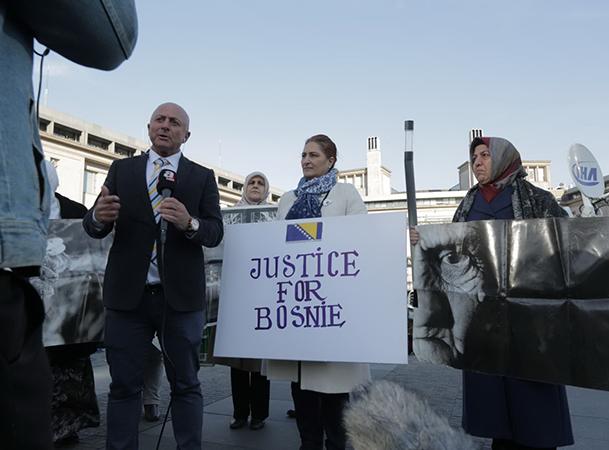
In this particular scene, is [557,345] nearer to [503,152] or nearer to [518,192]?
[518,192]

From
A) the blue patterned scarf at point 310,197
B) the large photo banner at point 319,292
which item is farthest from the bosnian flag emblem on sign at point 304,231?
the blue patterned scarf at point 310,197

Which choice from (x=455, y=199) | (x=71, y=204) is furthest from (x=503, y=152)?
(x=455, y=199)

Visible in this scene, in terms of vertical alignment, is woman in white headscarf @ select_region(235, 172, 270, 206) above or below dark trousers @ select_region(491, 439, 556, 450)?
above

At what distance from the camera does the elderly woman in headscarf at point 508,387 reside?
2490mm

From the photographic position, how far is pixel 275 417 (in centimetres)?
413

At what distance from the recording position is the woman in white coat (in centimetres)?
279

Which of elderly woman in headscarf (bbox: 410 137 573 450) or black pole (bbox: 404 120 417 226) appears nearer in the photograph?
elderly woman in headscarf (bbox: 410 137 573 450)

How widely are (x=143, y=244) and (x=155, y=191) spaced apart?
1.03 ft

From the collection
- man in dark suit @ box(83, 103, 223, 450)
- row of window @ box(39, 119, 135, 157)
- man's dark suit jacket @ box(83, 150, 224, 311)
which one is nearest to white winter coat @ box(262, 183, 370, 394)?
man in dark suit @ box(83, 103, 223, 450)

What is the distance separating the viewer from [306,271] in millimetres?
2760

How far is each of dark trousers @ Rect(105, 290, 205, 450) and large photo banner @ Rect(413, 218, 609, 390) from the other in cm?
130

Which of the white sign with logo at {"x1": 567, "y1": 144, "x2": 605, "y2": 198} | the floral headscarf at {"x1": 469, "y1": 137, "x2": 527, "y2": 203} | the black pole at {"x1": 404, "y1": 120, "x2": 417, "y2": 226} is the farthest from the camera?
the white sign with logo at {"x1": 567, "y1": 144, "x2": 605, "y2": 198}

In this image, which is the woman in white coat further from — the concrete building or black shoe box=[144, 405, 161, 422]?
the concrete building

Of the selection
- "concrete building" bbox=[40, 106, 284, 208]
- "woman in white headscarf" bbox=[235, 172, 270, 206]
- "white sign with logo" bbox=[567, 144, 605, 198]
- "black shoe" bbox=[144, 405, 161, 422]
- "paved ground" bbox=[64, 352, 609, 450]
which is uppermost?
"concrete building" bbox=[40, 106, 284, 208]
